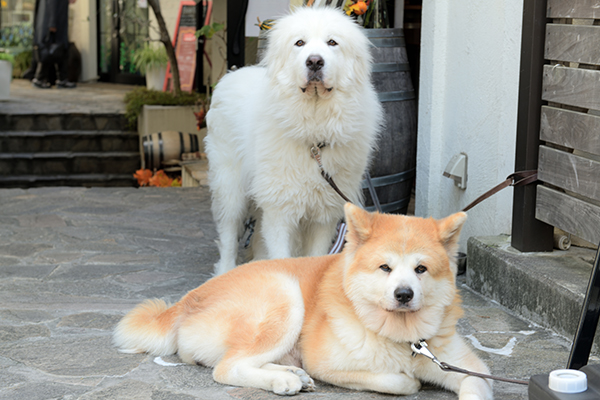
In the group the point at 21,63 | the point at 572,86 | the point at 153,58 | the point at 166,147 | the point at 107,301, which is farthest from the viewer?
the point at 21,63

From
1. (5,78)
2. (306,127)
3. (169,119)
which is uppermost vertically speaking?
(5,78)

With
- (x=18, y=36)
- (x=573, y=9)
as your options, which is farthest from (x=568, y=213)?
(x=18, y=36)

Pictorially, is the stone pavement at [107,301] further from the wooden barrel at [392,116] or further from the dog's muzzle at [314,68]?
the dog's muzzle at [314,68]

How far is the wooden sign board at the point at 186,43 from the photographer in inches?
456

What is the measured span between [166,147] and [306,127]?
228 inches

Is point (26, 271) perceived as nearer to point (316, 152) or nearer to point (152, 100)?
point (316, 152)

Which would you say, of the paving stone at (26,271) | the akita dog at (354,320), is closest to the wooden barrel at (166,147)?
the paving stone at (26,271)

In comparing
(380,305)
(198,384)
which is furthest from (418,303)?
(198,384)

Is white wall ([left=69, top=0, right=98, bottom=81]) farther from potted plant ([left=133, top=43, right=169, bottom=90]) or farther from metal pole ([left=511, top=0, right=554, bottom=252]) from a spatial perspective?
metal pole ([left=511, top=0, right=554, bottom=252])

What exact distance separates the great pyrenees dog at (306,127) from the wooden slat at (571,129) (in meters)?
0.93

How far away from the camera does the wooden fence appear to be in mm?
3254

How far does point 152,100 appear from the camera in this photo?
34.5ft

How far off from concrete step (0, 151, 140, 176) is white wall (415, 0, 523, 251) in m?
6.66

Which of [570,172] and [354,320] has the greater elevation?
[570,172]
